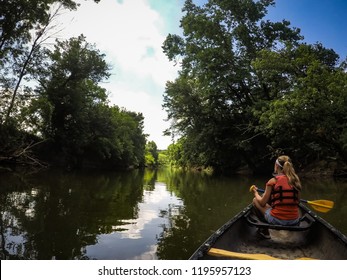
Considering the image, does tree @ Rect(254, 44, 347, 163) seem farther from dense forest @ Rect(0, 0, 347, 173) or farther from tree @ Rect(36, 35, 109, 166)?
tree @ Rect(36, 35, 109, 166)

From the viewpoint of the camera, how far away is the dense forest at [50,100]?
67.5ft

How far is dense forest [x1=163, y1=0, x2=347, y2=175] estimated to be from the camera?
15.5 metres

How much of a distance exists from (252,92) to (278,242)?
74.5ft

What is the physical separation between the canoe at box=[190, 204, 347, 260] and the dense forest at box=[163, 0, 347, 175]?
11334 millimetres

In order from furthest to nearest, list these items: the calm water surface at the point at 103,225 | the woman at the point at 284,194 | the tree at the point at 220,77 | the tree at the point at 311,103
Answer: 1. the tree at the point at 220,77
2. the tree at the point at 311,103
3. the calm water surface at the point at 103,225
4. the woman at the point at 284,194

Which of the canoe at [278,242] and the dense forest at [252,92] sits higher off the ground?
the dense forest at [252,92]

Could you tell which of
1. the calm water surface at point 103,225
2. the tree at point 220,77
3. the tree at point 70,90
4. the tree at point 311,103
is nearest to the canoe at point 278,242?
the calm water surface at point 103,225

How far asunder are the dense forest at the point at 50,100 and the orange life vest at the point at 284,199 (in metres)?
16.9

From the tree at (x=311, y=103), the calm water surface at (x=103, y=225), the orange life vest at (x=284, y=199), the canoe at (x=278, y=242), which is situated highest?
the tree at (x=311, y=103)

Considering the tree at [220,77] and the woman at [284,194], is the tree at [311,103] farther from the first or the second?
the woman at [284,194]

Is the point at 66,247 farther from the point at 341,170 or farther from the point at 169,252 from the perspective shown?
the point at 341,170

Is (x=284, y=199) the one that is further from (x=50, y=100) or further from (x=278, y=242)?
(x=50, y=100)

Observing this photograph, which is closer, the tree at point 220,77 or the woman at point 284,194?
the woman at point 284,194

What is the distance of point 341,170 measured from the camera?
23.9 m
